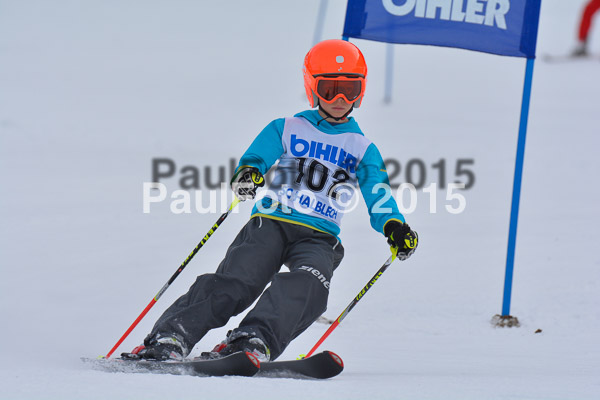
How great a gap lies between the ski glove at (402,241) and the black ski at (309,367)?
24.1 inches

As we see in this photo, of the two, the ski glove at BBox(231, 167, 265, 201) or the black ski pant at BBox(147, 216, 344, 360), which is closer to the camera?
the black ski pant at BBox(147, 216, 344, 360)

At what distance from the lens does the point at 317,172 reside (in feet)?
12.1

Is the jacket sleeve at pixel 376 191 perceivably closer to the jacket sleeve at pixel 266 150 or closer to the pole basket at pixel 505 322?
the jacket sleeve at pixel 266 150

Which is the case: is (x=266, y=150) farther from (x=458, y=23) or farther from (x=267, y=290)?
(x=458, y=23)

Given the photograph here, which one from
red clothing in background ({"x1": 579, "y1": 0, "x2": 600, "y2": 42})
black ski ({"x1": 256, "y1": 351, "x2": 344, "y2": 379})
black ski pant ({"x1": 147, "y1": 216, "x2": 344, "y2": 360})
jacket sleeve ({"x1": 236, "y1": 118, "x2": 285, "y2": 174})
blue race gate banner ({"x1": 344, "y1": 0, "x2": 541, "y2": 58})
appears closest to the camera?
black ski ({"x1": 256, "y1": 351, "x2": 344, "y2": 379})

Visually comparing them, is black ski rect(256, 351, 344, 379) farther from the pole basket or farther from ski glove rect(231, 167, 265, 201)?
the pole basket

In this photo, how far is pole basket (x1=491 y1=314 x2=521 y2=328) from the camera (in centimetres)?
445

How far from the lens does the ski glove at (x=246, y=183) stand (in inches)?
136

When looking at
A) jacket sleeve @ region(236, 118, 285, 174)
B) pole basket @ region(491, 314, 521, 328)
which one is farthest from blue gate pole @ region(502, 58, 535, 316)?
jacket sleeve @ region(236, 118, 285, 174)

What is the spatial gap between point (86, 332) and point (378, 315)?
1.75m

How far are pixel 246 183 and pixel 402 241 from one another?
2.50 ft

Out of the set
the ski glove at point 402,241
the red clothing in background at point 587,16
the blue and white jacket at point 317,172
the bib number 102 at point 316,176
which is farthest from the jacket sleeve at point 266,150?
the red clothing in background at point 587,16

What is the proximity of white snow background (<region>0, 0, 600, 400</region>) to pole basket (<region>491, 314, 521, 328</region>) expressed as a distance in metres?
0.07

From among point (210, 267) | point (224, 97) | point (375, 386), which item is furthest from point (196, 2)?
point (375, 386)
